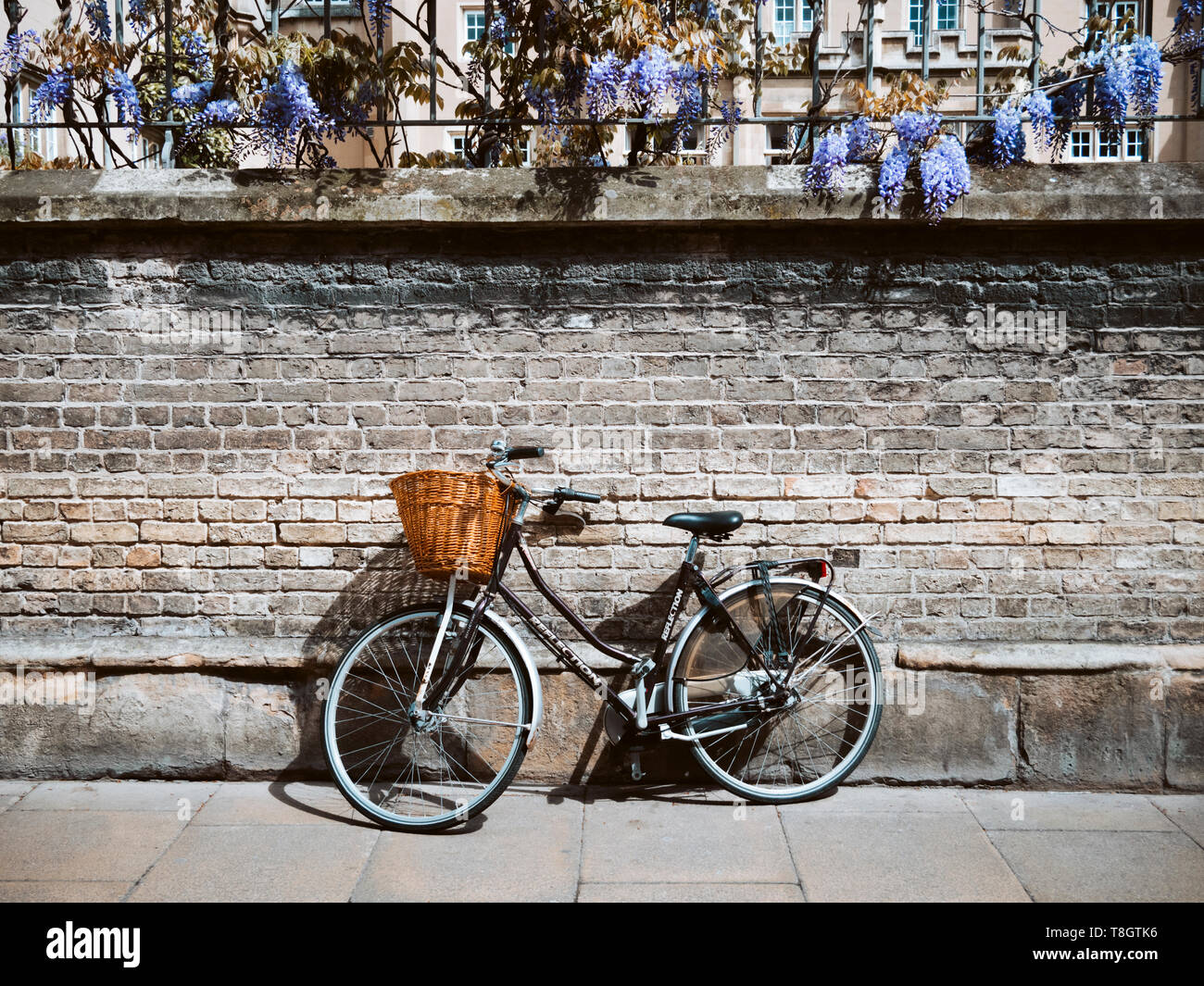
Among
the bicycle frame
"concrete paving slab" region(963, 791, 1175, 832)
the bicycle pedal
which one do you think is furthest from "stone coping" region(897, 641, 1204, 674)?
the bicycle pedal

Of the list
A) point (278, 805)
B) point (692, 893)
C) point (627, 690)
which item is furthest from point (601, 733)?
point (278, 805)

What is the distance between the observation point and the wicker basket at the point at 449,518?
3.54m

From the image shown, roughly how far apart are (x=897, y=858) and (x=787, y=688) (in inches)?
30.5

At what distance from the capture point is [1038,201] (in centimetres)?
398

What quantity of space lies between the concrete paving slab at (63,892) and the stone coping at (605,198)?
2632 millimetres

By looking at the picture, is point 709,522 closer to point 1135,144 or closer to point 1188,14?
point 1188,14

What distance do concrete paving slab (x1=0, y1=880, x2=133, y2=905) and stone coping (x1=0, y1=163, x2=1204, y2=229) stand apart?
8.63 ft

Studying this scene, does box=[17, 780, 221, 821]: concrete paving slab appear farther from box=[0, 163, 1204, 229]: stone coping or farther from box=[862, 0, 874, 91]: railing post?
box=[862, 0, 874, 91]: railing post

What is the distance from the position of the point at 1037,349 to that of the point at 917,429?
613 mm

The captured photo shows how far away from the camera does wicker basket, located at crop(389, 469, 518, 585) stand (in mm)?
3545

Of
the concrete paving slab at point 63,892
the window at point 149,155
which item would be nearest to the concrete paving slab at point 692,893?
the concrete paving slab at point 63,892

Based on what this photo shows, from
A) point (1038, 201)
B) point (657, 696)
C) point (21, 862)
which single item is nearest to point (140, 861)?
point (21, 862)

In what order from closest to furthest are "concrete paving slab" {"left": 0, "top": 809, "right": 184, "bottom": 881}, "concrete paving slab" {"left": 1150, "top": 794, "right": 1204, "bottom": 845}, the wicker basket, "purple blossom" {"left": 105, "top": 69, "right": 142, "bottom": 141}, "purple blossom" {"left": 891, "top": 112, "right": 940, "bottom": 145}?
"concrete paving slab" {"left": 0, "top": 809, "right": 184, "bottom": 881} → the wicker basket → "concrete paving slab" {"left": 1150, "top": 794, "right": 1204, "bottom": 845} → "purple blossom" {"left": 891, "top": 112, "right": 940, "bottom": 145} → "purple blossom" {"left": 105, "top": 69, "right": 142, "bottom": 141}

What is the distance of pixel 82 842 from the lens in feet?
11.6
